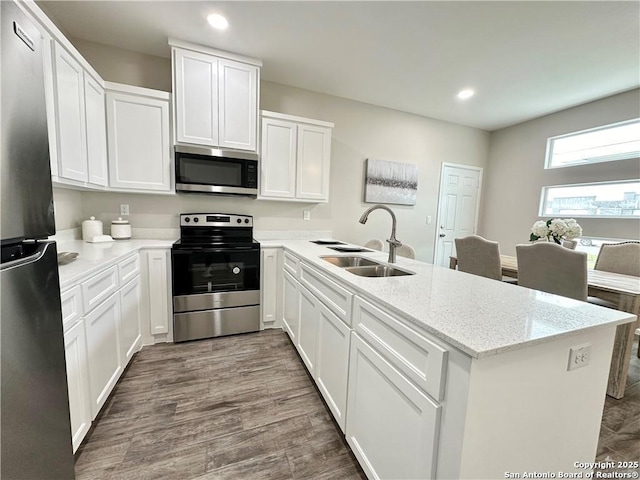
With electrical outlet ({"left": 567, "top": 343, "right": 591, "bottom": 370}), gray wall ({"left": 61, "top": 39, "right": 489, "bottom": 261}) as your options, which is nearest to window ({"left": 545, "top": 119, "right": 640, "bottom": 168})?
gray wall ({"left": 61, "top": 39, "right": 489, "bottom": 261})

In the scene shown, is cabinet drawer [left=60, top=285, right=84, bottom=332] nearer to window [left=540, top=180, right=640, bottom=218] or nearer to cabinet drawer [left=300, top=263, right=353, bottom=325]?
cabinet drawer [left=300, top=263, right=353, bottom=325]

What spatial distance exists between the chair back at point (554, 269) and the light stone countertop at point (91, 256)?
2900 millimetres

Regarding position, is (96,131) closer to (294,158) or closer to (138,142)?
(138,142)

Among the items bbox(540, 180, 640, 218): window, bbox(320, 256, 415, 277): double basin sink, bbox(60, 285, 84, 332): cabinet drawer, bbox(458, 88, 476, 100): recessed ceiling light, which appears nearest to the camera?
bbox(60, 285, 84, 332): cabinet drawer

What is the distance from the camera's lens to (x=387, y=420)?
0.99 metres

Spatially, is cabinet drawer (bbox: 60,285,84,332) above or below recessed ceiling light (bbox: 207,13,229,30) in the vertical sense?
below

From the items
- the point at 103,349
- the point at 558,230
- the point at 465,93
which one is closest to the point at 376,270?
the point at 103,349

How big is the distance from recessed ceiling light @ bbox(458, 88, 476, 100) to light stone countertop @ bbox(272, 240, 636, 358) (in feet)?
9.07

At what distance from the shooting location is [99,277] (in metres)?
1.46

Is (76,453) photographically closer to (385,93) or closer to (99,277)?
(99,277)

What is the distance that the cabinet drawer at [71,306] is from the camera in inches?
44.2

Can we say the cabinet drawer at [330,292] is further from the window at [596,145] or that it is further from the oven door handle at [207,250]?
the window at [596,145]

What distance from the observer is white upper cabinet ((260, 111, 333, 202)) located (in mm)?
2762

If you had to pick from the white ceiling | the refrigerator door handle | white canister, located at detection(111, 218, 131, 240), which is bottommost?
white canister, located at detection(111, 218, 131, 240)
